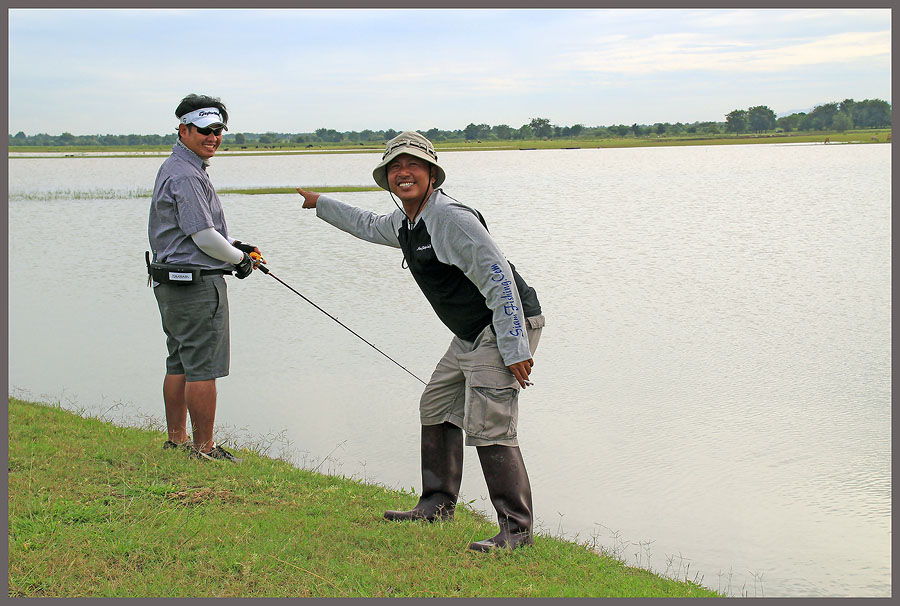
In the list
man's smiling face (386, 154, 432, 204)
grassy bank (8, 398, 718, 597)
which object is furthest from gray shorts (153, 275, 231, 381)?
man's smiling face (386, 154, 432, 204)

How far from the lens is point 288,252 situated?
1830 cm

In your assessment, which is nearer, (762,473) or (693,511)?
(693,511)

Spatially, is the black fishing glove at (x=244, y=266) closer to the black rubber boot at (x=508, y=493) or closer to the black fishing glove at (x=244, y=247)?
the black fishing glove at (x=244, y=247)

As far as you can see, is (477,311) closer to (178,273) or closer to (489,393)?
(489,393)

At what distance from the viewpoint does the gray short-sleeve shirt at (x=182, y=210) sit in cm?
540

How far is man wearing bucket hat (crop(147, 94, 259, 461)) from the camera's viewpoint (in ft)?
17.8

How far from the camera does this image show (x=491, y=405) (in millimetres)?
4383

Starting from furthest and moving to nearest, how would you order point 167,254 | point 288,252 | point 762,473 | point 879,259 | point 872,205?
point 872,205 < point 288,252 < point 879,259 < point 762,473 < point 167,254

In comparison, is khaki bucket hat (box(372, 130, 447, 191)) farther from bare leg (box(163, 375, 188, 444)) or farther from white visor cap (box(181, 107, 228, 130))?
bare leg (box(163, 375, 188, 444))

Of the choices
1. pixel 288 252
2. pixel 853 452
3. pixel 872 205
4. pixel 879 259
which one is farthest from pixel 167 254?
pixel 872 205

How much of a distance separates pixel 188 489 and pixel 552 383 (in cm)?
450

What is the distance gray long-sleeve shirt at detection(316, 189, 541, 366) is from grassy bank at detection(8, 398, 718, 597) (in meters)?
0.99

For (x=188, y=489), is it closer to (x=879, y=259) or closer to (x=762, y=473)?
(x=762, y=473)

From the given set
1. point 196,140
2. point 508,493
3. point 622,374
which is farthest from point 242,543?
point 622,374
